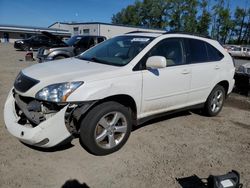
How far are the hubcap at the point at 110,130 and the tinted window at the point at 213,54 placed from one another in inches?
101

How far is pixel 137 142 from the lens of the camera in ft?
14.4

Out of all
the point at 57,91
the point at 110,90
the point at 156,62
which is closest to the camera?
the point at 57,91

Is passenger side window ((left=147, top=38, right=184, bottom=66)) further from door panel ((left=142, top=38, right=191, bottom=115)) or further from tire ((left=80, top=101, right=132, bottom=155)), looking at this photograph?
tire ((left=80, top=101, right=132, bottom=155))

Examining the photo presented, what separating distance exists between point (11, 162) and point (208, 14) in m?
60.7

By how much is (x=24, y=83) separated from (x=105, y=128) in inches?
51.2

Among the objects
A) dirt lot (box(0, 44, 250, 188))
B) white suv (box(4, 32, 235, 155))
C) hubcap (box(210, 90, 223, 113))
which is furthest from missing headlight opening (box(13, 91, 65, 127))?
hubcap (box(210, 90, 223, 113))

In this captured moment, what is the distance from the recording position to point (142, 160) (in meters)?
3.85

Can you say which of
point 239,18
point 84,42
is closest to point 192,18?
point 239,18

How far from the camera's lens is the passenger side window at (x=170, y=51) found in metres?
4.49

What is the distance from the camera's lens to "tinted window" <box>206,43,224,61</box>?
17.9 ft

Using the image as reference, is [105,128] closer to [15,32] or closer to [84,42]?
[84,42]

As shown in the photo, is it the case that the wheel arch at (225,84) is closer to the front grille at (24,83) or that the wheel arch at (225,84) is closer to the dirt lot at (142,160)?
the dirt lot at (142,160)

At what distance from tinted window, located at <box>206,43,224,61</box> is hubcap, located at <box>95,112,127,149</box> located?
2.56 metres

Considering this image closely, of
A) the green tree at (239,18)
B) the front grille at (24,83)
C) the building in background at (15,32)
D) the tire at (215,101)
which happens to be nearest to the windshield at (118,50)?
the front grille at (24,83)
